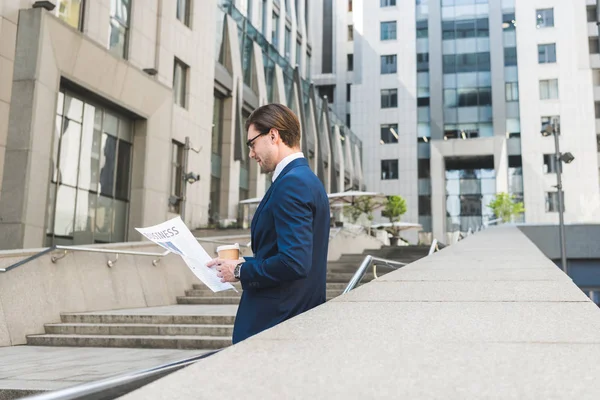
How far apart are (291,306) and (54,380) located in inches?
146

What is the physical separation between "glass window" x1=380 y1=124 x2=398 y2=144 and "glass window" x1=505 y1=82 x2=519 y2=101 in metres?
10.2

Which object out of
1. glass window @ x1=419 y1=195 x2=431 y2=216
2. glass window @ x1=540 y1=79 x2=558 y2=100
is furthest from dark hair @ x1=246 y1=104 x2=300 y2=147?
glass window @ x1=540 y1=79 x2=558 y2=100

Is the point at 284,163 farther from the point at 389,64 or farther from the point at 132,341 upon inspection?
the point at 389,64

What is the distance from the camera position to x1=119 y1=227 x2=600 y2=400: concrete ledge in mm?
1736

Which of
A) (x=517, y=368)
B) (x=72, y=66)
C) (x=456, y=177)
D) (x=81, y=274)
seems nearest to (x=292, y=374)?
(x=517, y=368)

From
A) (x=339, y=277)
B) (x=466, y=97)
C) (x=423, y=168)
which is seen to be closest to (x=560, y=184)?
(x=339, y=277)

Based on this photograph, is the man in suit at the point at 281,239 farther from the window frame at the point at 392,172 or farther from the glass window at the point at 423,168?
the glass window at the point at 423,168

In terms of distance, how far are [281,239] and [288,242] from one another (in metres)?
0.04

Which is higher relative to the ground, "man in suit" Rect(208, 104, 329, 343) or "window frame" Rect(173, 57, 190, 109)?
"window frame" Rect(173, 57, 190, 109)

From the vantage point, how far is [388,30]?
59.0 meters

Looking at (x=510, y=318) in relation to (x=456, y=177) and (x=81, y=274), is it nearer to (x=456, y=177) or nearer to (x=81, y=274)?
(x=81, y=274)

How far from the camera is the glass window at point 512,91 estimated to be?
180 feet

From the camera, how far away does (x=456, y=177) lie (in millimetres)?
56875

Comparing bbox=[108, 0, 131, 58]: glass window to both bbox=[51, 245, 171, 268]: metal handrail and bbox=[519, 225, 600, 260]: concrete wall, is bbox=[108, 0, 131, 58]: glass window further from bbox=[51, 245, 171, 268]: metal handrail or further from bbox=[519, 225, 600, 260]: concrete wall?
bbox=[519, 225, 600, 260]: concrete wall
